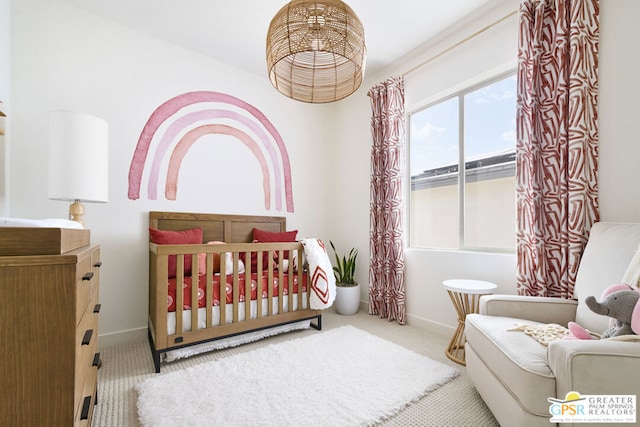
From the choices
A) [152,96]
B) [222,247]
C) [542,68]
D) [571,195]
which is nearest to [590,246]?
[571,195]

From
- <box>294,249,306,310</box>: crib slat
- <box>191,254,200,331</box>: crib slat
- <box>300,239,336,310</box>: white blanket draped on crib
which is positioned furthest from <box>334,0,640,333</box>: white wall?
<box>191,254,200,331</box>: crib slat

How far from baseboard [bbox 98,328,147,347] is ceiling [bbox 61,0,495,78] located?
2.62 meters

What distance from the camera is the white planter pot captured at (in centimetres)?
310

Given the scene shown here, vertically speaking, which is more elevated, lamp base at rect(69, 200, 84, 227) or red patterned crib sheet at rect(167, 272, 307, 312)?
lamp base at rect(69, 200, 84, 227)

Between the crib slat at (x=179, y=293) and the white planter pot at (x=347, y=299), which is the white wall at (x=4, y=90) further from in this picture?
the white planter pot at (x=347, y=299)

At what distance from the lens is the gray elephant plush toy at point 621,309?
1.06 meters

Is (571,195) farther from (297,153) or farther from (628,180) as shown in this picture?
(297,153)

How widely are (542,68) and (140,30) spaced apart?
3216 mm

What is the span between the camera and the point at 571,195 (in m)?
1.71

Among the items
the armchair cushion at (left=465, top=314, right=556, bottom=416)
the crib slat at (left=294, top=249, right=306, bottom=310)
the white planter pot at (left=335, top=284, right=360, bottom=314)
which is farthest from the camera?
the white planter pot at (left=335, top=284, right=360, bottom=314)

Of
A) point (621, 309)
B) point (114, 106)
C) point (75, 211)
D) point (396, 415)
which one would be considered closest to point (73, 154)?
point (75, 211)

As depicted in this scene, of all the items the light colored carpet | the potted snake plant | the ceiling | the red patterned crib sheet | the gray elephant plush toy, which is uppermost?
the ceiling

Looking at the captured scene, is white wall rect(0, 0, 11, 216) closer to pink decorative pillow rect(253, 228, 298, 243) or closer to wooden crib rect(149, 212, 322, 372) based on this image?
wooden crib rect(149, 212, 322, 372)

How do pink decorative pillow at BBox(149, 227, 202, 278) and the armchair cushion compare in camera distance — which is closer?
the armchair cushion
